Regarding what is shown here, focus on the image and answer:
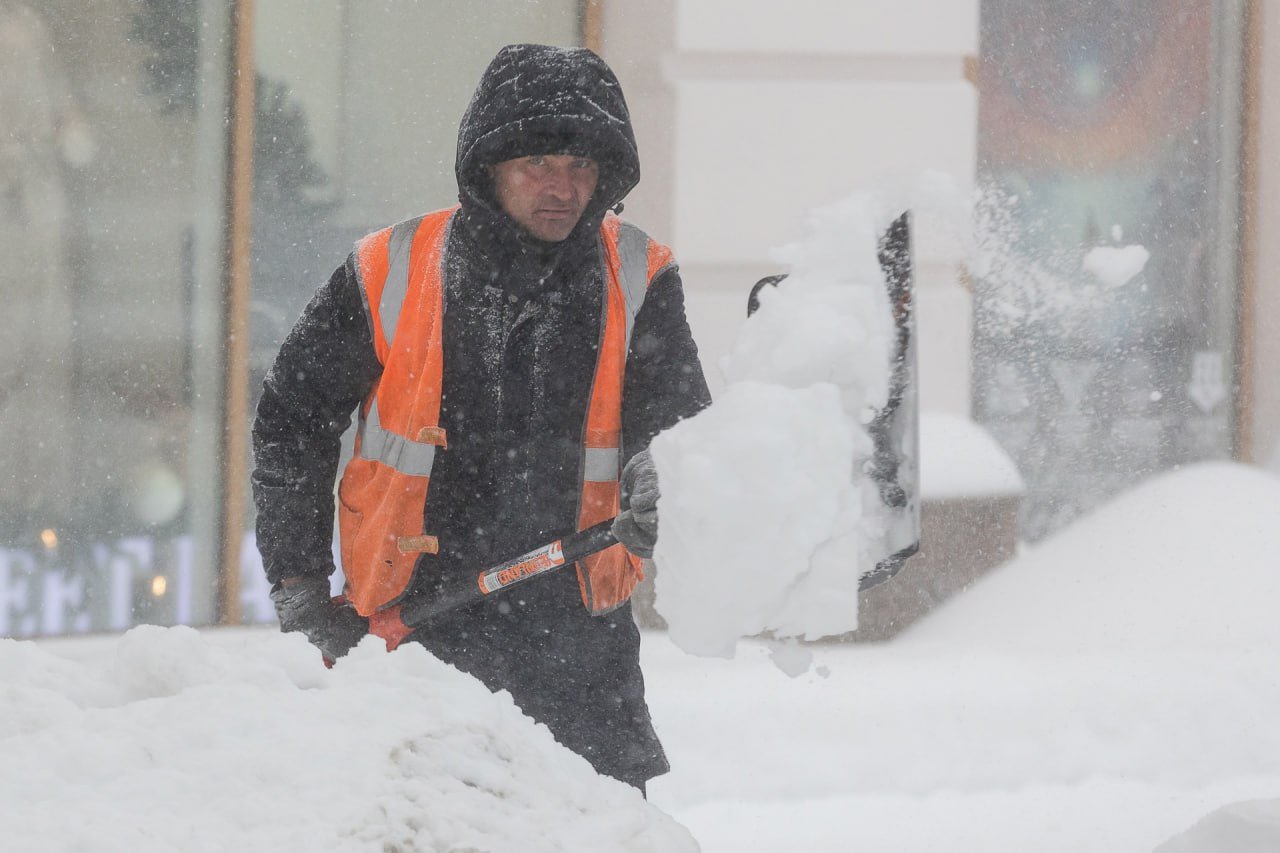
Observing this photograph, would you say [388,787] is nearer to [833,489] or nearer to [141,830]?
[141,830]

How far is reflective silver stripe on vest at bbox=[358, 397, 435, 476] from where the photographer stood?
228 cm

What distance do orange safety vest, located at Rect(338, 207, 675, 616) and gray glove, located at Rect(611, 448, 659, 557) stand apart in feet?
0.99

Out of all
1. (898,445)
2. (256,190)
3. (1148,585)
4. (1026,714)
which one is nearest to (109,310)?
(256,190)

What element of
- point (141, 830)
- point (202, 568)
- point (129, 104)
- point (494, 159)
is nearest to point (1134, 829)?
point (494, 159)

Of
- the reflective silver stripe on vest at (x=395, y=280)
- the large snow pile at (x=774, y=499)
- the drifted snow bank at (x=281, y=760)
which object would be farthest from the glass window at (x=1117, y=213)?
the drifted snow bank at (x=281, y=760)

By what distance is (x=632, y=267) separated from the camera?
2.39m

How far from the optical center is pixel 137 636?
5.20ft

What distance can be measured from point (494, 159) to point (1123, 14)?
5.35 m

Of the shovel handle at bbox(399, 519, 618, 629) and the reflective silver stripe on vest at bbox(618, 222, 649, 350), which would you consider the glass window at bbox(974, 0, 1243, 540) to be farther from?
the shovel handle at bbox(399, 519, 618, 629)

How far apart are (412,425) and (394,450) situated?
0.21ft

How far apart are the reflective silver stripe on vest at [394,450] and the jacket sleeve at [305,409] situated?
0.08 meters

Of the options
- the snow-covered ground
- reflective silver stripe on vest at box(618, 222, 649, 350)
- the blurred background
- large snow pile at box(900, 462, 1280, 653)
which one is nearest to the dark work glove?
the snow-covered ground

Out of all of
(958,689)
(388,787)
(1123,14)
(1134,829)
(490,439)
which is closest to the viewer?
(388,787)

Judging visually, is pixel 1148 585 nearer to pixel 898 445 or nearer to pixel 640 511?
pixel 898 445
